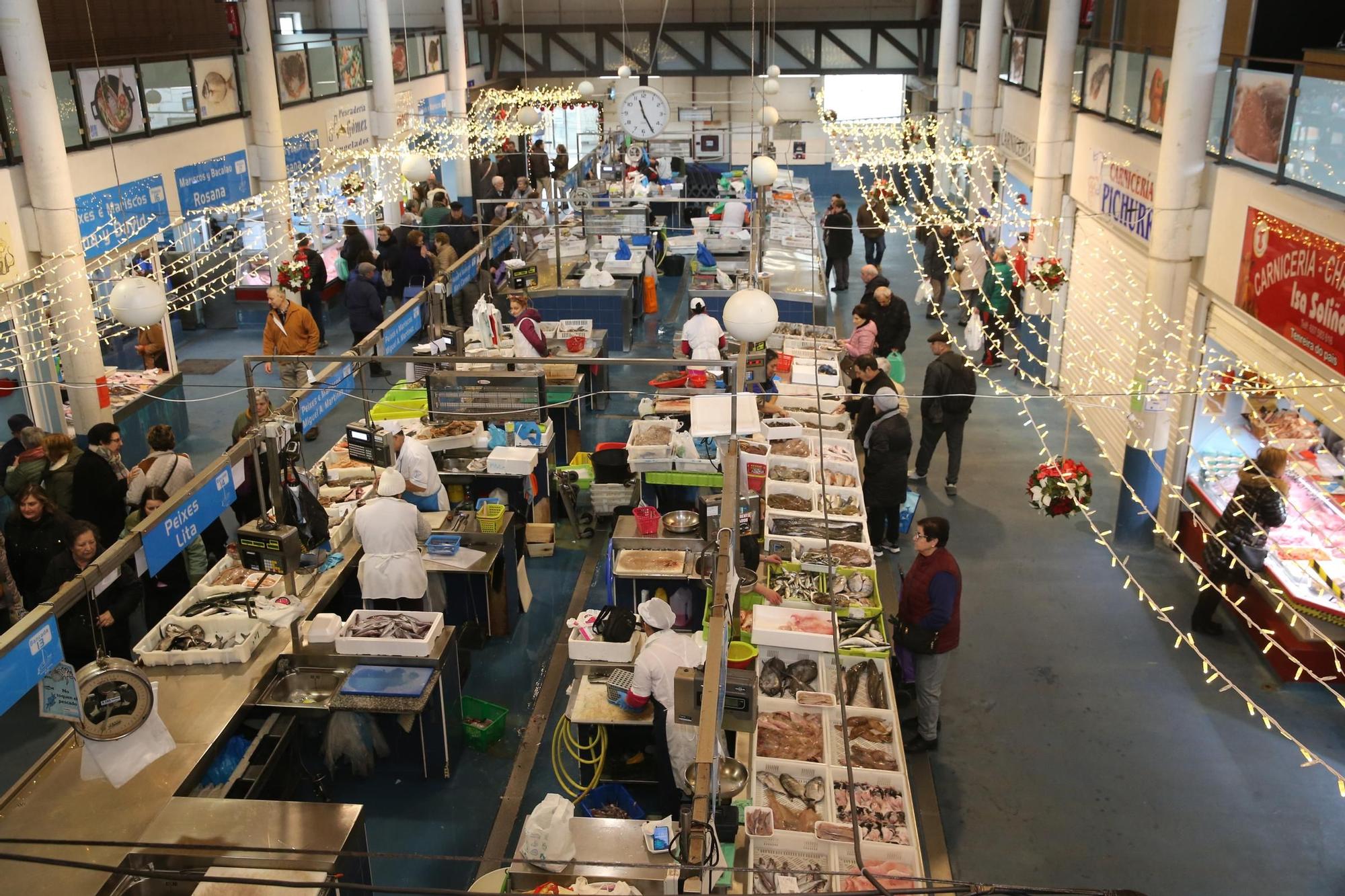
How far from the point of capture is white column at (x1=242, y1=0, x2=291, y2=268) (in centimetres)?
1547

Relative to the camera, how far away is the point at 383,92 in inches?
773

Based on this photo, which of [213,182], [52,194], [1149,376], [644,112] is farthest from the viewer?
[644,112]

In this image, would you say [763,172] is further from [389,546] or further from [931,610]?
[931,610]

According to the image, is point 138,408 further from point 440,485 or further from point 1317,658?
point 1317,658

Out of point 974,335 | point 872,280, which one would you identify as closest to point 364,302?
point 872,280

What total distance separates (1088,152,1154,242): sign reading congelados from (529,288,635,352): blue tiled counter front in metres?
6.50

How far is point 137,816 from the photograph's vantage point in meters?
5.62

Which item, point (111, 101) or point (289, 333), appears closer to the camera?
point (289, 333)

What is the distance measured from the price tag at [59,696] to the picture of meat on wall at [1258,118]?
8.49 meters

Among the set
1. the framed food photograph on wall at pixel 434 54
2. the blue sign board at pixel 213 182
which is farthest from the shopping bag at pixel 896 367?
the framed food photograph on wall at pixel 434 54

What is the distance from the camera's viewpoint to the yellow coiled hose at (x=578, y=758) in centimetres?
686

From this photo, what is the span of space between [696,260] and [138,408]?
9.52m

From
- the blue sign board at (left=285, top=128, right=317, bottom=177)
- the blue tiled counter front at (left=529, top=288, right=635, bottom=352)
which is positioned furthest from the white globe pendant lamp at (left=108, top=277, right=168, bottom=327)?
the blue sign board at (left=285, top=128, right=317, bottom=177)

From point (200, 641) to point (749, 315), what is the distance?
4.21m
